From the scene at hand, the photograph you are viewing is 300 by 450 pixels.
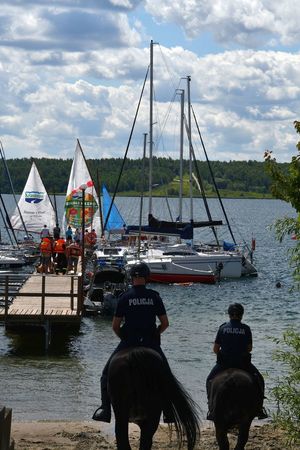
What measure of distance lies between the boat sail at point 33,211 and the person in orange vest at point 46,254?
29.7m

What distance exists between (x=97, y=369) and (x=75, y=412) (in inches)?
204

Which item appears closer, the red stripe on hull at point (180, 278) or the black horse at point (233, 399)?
the black horse at point (233, 399)

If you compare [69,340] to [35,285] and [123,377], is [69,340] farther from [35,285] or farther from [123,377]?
[123,377]

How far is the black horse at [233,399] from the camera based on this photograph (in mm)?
11234

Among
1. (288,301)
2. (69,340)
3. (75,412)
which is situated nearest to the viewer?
(75,412)

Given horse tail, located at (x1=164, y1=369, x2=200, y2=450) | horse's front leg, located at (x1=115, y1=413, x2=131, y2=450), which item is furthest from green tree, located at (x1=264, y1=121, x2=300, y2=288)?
horse's front leg, located at (x1=115, y1=413, x2=131, y2=450)

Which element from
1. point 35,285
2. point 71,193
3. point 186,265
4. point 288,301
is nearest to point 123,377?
point 35,285

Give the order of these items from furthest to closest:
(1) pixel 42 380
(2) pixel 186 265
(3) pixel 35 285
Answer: (2) pixel 186 265, (3) pixel 35 285, (1) pixel 42 380

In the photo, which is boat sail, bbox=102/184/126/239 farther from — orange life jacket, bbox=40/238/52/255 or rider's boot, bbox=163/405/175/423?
rider's boot, bbox=163/405/175/423

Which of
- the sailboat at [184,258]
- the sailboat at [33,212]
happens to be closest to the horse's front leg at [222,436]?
the sailboat at [184,258]

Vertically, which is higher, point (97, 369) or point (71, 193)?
point (71, 193)

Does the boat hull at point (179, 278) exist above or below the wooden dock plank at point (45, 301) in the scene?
below

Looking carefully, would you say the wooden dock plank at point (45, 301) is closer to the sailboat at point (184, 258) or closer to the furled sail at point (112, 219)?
the sailboat at point (184, 258)

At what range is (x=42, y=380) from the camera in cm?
2152
